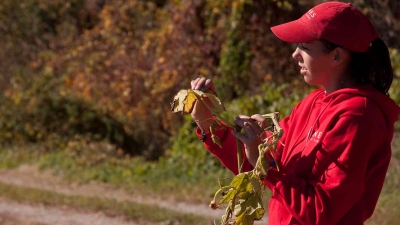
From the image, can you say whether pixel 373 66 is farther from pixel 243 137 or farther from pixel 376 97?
pixel 243 137

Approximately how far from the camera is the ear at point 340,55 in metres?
2.60

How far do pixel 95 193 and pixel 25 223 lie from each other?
1.74 metres

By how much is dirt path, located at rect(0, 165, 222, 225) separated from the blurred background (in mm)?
166

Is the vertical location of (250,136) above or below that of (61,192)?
above

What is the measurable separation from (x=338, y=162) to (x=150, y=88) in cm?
1045

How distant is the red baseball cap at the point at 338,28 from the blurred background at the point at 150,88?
5935 millimetres

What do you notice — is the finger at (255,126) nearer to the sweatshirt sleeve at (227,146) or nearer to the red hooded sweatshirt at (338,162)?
the red hooded sweatshirt at (338,162)

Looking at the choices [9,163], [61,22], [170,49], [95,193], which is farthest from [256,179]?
[61,22]

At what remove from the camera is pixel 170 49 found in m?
12.6

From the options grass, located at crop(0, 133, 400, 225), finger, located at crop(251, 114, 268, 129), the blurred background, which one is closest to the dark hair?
finger, located at crop(251, 114, 268, 129)

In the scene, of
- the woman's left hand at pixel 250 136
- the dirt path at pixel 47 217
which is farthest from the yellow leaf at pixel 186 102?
the dirt path at pixel 47 217

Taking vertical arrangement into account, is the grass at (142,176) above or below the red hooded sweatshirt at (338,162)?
below

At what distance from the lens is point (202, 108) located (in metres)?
2.91

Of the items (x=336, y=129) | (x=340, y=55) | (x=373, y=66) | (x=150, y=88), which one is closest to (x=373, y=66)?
(x=373, y=66)
